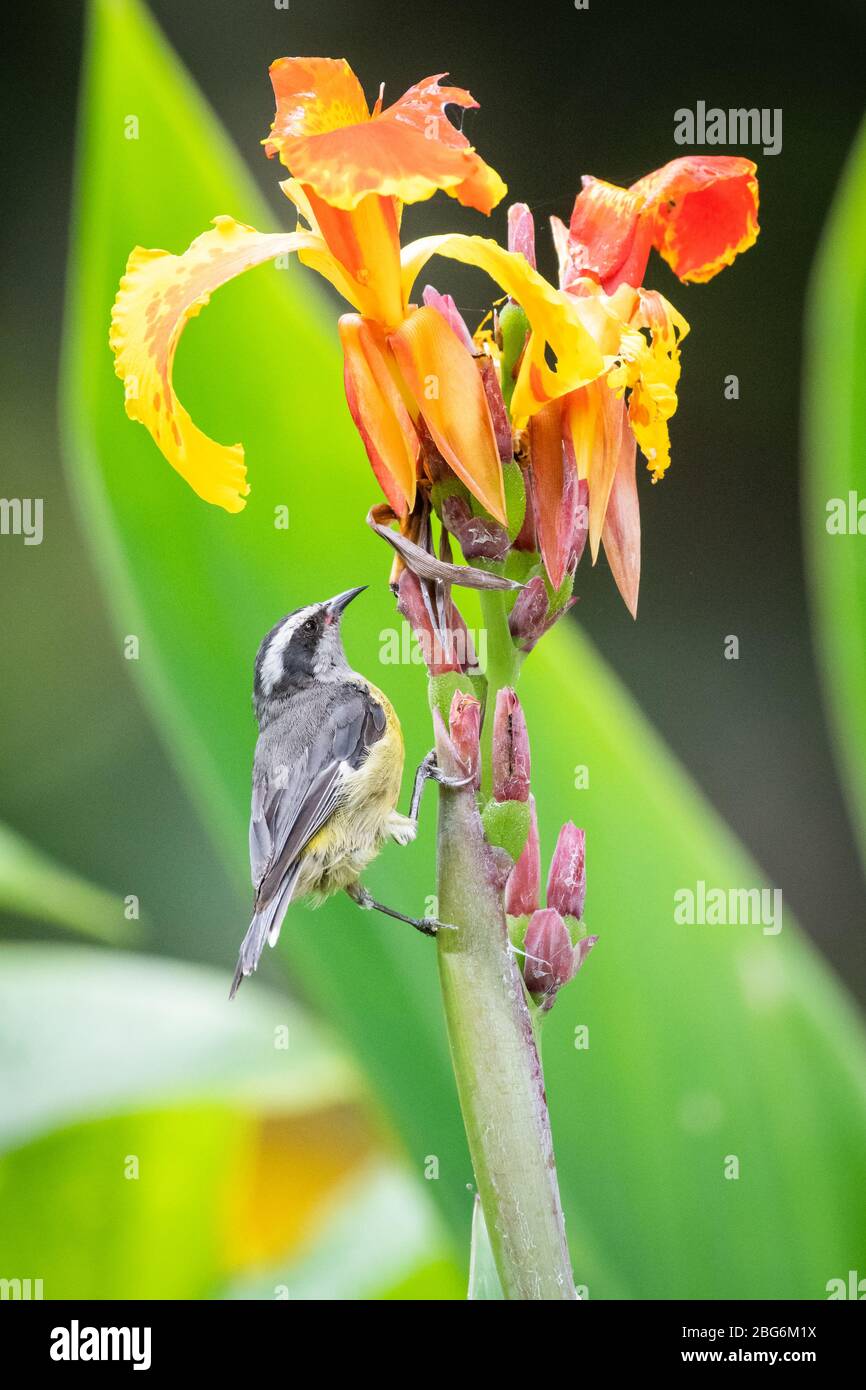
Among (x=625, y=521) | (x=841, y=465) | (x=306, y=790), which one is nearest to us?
(x=625, y=521)

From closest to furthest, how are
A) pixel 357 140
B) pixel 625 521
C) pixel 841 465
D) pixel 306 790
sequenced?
pixel 357 140, pixel 625 521, pixel 306 790, pixel 841 465

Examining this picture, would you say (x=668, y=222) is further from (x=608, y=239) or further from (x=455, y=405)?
(x=455, y=405)

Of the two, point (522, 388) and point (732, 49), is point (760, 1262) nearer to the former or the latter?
point (522, 388)

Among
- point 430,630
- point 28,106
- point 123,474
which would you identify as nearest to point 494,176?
point 430,630

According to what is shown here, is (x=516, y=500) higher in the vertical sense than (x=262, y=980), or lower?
higher

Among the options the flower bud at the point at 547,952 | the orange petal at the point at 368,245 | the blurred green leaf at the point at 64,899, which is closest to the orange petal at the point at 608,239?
the orange petal at the point at 368,245

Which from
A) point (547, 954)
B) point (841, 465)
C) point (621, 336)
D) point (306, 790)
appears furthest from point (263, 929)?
point (841, 465)
